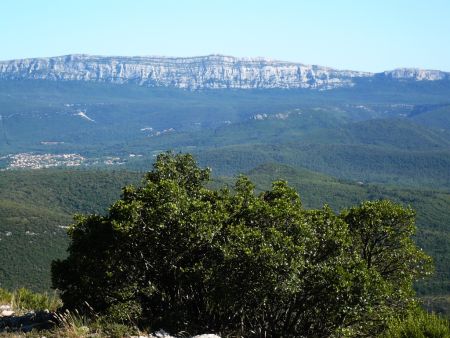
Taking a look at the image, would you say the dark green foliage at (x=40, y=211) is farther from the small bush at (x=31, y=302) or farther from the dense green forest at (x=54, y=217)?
the small bush at (x=31, y=302)

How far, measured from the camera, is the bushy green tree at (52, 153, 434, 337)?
55.7 feet

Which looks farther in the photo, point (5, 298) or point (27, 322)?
point (5, 298)

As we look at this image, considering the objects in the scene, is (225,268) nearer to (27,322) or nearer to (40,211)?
(27,322)

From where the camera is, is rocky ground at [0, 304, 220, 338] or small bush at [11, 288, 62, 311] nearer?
rocky ground at [0, 304, 220, 338]

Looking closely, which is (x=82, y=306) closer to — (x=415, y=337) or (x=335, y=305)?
(x=335, y=305)

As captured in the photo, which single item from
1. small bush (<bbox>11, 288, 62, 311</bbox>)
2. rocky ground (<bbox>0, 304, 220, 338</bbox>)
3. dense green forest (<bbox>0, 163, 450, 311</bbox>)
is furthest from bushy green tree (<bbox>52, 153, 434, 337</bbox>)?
dense green forest (<bbox>0, 163, 450, 311</bbox>)

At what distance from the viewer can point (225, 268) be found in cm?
1748

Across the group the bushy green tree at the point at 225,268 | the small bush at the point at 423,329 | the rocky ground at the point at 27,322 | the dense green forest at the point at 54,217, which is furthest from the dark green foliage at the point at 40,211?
the small bush at the point at 423,329

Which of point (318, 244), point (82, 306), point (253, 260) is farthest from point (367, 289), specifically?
point (82, 306)

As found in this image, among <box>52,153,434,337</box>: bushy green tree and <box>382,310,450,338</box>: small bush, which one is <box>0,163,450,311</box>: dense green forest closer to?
<box>52,153,434,337</box>: bushy green tree

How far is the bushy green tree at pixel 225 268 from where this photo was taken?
16969 mm

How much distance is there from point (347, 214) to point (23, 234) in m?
99.2

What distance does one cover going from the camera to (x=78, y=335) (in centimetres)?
1584

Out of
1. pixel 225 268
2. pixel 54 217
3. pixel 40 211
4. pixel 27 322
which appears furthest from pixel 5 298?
pixel 40 211
